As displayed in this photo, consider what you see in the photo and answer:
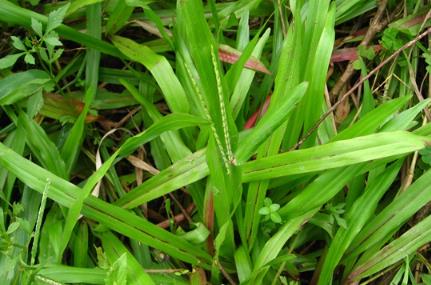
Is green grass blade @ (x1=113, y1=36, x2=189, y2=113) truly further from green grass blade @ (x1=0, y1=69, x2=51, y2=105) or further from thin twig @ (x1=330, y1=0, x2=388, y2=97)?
thin twig @ (x1=330, y1=0, x2=388, y2=97)

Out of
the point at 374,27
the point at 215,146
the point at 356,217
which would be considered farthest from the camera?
the point at 374,27

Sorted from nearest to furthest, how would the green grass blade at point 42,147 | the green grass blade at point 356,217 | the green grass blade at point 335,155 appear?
the green grass blade at point 335,155, the green grass blade at point 356,217, the green grass blade at point 42,147

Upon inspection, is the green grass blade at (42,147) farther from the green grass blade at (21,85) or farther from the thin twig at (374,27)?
the thin twig at (374,27)

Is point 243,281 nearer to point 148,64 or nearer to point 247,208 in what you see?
point 247,208

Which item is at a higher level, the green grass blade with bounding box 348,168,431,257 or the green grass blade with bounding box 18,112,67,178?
the green grass blade with bounding box 18,112,67,178

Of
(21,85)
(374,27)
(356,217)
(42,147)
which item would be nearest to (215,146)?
(356,217)

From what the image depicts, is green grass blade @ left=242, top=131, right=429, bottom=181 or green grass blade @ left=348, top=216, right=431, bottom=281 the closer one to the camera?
green grass blade @ left=242, top=131, right=429, bottom=181

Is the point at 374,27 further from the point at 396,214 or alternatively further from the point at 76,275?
the point at 76,275

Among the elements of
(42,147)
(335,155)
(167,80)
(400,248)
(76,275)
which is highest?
(167,80)

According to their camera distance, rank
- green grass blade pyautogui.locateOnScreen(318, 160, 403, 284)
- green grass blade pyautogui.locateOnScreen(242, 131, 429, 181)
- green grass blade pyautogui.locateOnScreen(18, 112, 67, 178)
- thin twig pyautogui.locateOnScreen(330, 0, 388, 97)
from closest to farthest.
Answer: green grass blade pyautogui.locateOnScreen(242, 131, 429, 181), green grass blade pyautogui.locateOnScreen(318, 160, 403, 284), green grass blade pyautogui.locateOnScreen(18, 112, 67, 178), thin twig pyautogui.locateOnScreen(330, 0, 388, 97)

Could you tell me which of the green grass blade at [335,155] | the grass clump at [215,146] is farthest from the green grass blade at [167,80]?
the green grass blade at [335,155]

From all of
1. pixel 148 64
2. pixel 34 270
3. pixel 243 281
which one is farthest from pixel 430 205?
pixel 34 270

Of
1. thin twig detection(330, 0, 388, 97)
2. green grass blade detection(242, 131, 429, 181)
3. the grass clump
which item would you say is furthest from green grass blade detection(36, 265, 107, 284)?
thin twig detection(330, 0, 388, 97)
